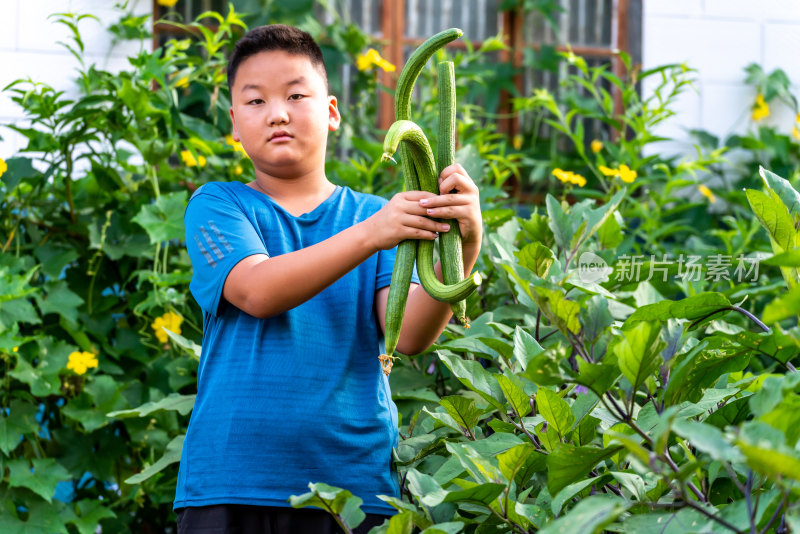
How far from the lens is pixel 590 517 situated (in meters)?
0.75

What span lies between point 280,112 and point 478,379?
60cm

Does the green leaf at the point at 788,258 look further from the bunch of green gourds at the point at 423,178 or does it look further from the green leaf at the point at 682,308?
the bunch of green gourds at the point at 423,178

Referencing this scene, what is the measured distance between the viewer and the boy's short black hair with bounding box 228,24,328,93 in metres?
1.61

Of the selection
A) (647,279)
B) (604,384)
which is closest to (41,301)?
(647,279)

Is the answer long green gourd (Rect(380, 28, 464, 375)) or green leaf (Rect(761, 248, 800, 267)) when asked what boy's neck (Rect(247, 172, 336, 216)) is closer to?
long green gourd (Rect(380, 28, 464, 375))

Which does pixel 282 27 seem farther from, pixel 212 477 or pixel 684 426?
pixel 684 426

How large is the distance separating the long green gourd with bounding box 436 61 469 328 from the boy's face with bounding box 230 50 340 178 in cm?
35

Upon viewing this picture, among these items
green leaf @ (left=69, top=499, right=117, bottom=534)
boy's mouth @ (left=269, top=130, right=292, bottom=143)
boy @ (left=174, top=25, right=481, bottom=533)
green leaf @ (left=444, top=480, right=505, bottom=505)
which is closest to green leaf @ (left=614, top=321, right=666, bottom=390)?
green leaf @ (left=444, top=480, right=505, bottom=505)

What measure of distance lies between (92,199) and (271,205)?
4.74ft

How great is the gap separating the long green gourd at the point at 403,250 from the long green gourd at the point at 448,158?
0.04 metres

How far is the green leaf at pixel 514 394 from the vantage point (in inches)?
46.9

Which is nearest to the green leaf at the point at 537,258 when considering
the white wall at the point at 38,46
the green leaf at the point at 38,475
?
the green leaf at the point at 38,475

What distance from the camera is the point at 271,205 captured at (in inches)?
63.4

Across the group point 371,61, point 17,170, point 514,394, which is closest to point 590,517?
point 514,394
